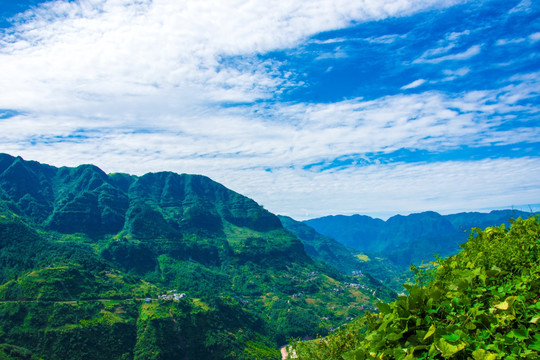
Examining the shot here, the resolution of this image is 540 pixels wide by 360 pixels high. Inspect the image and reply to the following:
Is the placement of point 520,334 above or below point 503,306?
below

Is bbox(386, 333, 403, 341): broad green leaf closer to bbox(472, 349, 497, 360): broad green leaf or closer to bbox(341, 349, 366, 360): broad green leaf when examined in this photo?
bbox(341, 349, 366, 360): broad green leaf

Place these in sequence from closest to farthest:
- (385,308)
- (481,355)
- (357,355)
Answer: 1. (481,355)
2. (357,355)
3. (385,308)

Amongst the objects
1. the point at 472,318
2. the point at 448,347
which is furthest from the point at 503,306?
the point at 448,347

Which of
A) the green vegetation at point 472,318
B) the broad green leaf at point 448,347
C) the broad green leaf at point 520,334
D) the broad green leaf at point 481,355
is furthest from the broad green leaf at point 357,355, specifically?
the broad green leaf at point 520,334

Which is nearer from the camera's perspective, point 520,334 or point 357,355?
point 520,334

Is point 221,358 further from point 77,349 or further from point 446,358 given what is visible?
point 446,358

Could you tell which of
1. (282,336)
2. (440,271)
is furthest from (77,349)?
(440,271)

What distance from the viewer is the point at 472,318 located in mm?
3873

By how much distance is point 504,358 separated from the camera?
3.20 m

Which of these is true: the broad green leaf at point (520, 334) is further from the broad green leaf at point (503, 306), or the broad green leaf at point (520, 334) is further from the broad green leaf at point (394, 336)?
the broad green leaf at point (394, 336)

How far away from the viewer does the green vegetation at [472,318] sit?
3.39 m

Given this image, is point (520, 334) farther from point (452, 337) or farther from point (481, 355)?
point (452, 337)

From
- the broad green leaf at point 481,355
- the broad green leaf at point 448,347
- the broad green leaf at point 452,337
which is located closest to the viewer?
the broad green leaf at point 481,355

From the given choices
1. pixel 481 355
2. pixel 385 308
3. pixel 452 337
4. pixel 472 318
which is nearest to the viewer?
pixel 481 355
